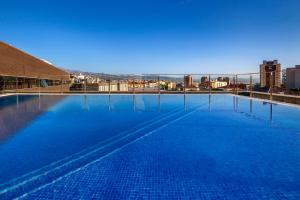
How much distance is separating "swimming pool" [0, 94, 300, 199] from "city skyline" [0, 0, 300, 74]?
21.7 feet

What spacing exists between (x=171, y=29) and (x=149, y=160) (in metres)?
10.3

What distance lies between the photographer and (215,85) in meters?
9.84

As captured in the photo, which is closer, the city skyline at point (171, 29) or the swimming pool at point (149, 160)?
the swimming pool at point (149, 160)

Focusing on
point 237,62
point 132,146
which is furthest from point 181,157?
point 237,62

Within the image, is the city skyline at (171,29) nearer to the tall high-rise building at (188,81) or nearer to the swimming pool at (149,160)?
the tall high-rise building at (188,81)

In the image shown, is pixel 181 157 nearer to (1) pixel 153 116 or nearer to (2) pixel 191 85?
(1) pixel 153 116

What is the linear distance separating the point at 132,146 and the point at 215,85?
7950 millimetres

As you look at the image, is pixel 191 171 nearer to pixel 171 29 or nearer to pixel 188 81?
pixel 188 81

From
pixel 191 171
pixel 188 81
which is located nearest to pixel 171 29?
pixel 188 81

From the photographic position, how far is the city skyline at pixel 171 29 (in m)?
9.01

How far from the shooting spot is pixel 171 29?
37.7 ft

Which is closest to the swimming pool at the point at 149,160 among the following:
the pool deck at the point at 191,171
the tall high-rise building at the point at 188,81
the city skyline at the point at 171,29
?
the pool deck at the point at 191,171

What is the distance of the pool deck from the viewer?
151 cm

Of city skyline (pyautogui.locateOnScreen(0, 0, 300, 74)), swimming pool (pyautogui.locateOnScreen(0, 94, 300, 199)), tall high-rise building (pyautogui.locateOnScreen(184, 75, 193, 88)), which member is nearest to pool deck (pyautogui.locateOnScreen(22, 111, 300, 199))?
swimming pool (pyautogui.locateOnScreen(0, 94, 300, 199))
